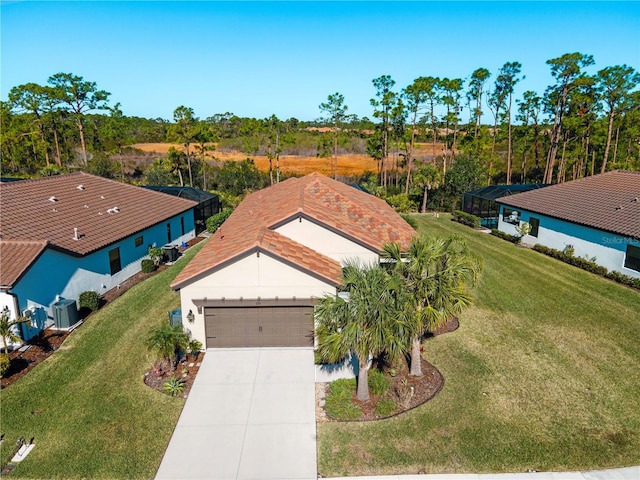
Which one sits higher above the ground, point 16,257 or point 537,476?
point 16,257

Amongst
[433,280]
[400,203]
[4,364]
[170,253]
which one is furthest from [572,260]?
[4,364]

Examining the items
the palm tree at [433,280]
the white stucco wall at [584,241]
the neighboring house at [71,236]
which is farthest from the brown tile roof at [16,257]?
the white stucco wall at [584,241]

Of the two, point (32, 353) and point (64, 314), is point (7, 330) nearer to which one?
point (32, 353)

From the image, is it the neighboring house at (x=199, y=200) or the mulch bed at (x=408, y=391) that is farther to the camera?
the neighboring house at (x=199, y=200)

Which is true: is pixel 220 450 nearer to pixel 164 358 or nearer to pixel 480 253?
pixel 164 358

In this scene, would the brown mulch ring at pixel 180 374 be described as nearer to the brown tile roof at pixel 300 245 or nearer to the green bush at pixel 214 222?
the brown tile roof at pixel 300 245

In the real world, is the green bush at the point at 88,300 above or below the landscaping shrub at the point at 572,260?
above
